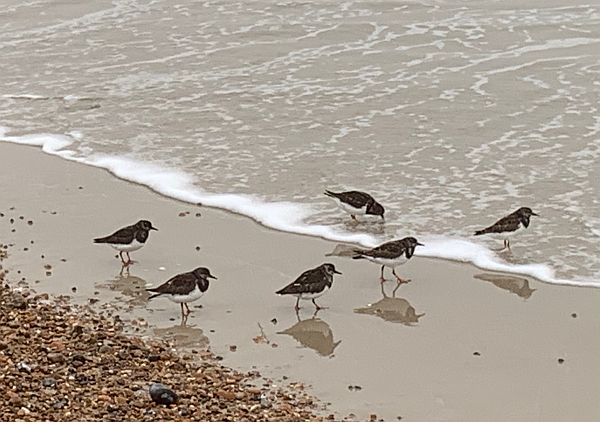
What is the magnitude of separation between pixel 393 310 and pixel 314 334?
0.63 metres

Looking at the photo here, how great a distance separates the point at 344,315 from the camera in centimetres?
719

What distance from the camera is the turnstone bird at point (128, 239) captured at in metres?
7.96

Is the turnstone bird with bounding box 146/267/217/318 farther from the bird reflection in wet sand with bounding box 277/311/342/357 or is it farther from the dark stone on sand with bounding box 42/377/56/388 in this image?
the dark stone on sand with bounding box 42/377/56/388

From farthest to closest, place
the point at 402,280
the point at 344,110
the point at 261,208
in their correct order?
the point at 344,110 < the point at 261,208 < the point at 402,280

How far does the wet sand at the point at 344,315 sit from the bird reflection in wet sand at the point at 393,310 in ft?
0.04

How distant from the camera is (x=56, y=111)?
1280 centimetres

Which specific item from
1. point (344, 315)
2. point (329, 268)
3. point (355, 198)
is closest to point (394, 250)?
point (329, 268)

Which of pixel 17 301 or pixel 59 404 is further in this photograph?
pixel 17 301

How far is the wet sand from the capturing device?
6.01 m

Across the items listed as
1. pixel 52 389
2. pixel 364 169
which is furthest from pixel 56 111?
pixel 52 389

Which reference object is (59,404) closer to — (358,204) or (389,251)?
(389,251)

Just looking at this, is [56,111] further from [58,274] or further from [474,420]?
[474,420]

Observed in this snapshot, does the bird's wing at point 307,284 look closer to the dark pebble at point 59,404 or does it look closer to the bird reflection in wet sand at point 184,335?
the bird reflection in wet sand at point 184,335

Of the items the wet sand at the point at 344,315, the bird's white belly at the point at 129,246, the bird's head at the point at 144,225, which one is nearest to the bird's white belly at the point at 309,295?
the wet sand at the point at 344,315
